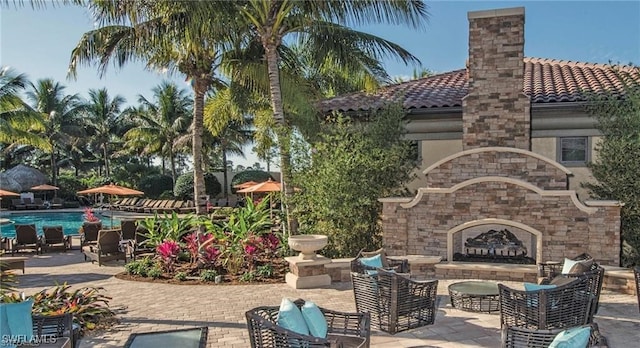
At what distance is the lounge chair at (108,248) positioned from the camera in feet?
46.8


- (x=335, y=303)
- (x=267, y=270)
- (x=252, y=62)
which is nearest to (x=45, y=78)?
(x=252, y=62)

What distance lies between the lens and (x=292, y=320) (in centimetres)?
457

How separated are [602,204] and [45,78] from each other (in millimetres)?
45861

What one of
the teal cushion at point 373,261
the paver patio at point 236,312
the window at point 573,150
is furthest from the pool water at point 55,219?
the window at point 573,150

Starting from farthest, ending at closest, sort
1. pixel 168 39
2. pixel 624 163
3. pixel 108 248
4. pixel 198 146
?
1. pixel 198 146
2. pixel 108 248
3. pixel 168 39
4. pixel 624 163

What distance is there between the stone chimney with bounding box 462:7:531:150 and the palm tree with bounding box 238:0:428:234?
1.76 m

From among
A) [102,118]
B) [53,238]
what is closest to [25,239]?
[53,238]

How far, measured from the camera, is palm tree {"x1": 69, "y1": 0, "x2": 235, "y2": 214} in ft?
37.1

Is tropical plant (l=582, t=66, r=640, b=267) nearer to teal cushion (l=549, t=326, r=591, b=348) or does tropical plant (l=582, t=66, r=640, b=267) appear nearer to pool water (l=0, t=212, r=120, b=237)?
teal cushion (l=549, t=326, r=591, b=348)

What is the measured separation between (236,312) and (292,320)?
13.5 feet

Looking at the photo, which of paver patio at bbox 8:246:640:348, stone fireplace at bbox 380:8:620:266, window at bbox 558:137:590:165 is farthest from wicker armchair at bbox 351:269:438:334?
window at bbox 558:137:590:165

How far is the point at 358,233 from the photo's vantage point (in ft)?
38.4

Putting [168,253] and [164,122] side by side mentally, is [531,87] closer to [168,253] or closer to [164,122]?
[168,253]

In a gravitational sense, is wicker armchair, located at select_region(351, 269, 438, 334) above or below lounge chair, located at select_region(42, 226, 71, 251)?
Result: above
